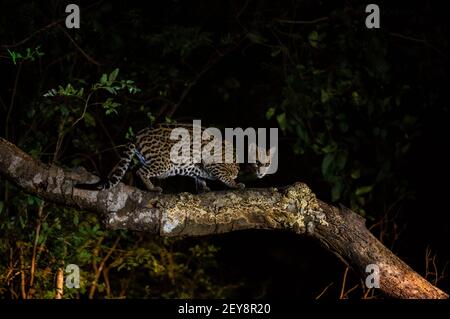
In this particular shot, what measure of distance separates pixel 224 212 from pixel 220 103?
4007 millimetres

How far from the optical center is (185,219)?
13.9 ft

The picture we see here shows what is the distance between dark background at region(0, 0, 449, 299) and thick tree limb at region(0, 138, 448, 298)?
4.76 ft

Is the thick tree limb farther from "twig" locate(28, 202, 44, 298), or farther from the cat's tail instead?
"twig" locate(28, 202, 44, 298)

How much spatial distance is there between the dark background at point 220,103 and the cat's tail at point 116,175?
337 mm

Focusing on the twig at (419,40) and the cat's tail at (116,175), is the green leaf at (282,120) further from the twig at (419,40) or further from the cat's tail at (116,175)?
the cat's tail at (116,175)

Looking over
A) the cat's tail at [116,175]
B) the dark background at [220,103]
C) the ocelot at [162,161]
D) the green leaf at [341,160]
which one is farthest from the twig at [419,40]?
the cat's tail at [116,175]

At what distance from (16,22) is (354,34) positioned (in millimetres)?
3273

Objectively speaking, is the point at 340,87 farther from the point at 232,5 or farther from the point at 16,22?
the point at 16,22

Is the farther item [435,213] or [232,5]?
[435,213]

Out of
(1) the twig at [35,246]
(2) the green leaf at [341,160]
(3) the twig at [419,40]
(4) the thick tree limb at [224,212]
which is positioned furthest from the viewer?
(3) the twig at [419,40]

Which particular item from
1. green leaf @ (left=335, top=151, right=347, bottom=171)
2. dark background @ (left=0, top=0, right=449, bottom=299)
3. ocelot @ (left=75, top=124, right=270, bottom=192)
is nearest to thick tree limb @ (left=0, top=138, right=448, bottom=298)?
ocelot @ (left=75, top=124, right=270, bottom=192)

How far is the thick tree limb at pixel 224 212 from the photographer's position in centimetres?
416

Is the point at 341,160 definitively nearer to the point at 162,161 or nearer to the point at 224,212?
the point at 162,161

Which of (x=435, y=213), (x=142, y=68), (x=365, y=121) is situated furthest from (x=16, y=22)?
(x=435, y=213)
